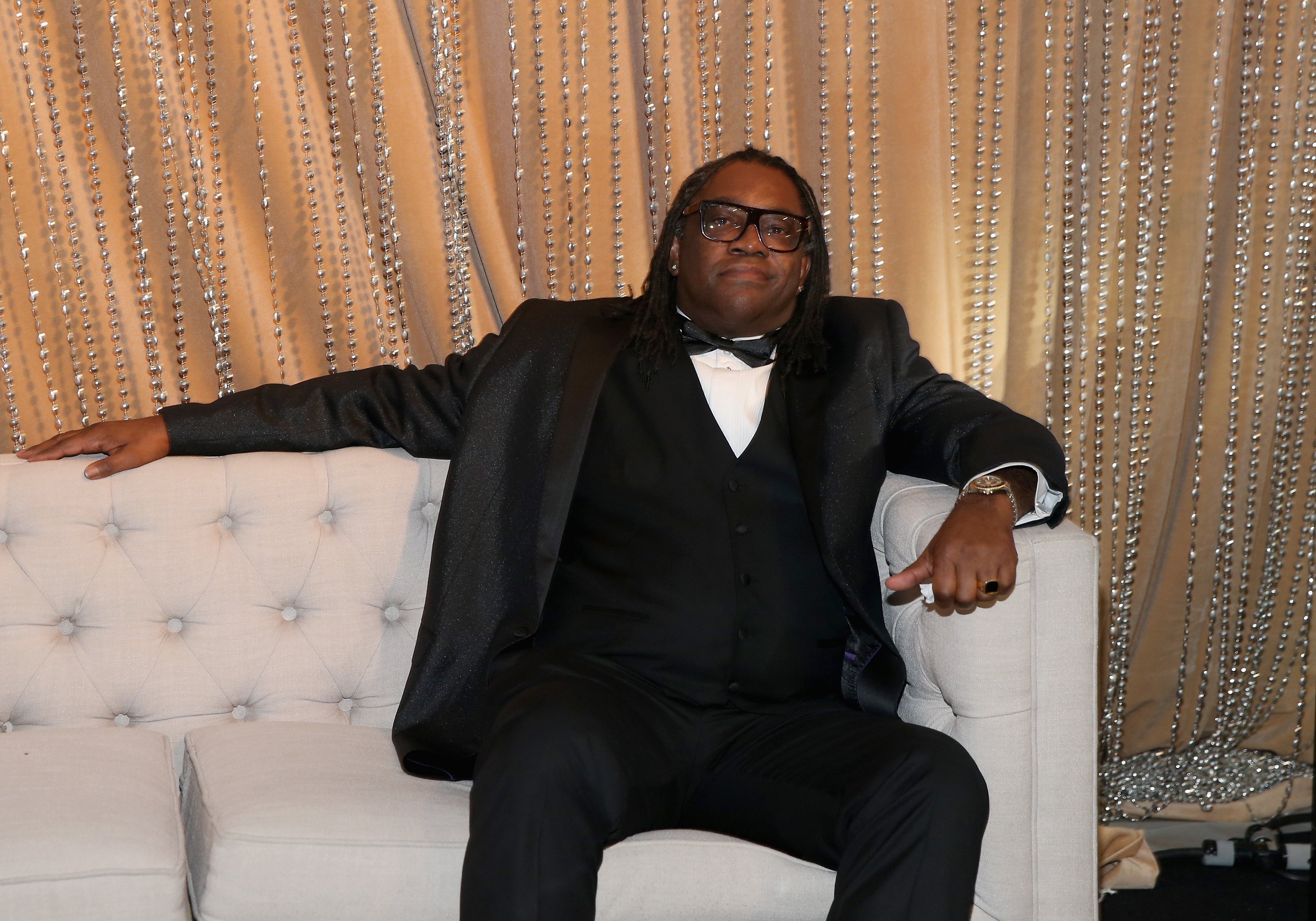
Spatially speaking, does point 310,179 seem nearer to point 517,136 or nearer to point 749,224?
point 517,136

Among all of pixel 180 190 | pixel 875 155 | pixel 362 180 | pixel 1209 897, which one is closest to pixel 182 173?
pixel 180 190

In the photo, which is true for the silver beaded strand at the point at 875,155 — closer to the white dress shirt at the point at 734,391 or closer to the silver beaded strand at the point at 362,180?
the white dress shirt at the point at 734,391

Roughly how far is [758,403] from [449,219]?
2.95 feet

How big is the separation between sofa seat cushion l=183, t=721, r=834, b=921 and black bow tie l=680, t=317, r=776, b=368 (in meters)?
0.87

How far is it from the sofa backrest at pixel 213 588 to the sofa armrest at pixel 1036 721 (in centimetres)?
103

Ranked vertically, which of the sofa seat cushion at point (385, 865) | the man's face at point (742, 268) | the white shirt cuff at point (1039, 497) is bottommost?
the sofa seat cushion at point (385, 865)

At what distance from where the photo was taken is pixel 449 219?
2.70 meters

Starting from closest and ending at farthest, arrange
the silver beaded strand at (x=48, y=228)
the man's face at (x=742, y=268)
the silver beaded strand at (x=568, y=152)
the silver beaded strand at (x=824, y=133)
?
the man's face at (x=742, y=268) < the silver beaded strand at (x=48, y=228) < the silver beaded strand at (x=568, y=152) < the silver beaded strand at (x=824, y=133)

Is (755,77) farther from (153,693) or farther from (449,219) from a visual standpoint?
(153,693)

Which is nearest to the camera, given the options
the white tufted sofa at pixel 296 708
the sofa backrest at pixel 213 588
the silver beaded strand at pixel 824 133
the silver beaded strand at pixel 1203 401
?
the white tufted sofa at pixel 296 708

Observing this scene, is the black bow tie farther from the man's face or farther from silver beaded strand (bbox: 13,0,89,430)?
silver beaded strand (bbox: 13,0,89,430)

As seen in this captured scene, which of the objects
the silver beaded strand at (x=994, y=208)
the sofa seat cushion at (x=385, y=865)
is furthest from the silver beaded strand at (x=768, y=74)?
the sofa seat cushion at (x=385, y=865)

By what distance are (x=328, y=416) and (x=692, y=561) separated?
739mm

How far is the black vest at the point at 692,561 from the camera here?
2000mm
